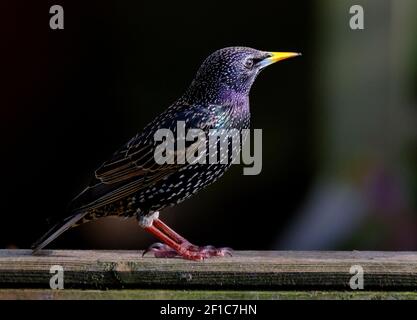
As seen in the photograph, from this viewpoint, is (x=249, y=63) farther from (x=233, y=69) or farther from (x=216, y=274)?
(x=216, y=274)

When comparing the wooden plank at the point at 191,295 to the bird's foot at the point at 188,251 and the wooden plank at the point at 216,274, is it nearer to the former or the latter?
the wooden plank at the point at 216,274

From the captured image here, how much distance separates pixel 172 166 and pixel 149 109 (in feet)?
2.71

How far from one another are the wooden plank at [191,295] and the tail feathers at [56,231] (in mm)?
242

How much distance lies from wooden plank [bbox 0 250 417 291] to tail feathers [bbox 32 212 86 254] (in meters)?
0.18

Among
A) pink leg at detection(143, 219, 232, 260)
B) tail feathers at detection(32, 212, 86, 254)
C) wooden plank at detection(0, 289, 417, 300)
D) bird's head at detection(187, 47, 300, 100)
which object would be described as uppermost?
bird's head at detection(187, 47, 300, 100)

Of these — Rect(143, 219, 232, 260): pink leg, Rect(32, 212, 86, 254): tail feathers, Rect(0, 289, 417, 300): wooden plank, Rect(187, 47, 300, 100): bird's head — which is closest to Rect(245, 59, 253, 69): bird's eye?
Rect(187, 47, 300, 100): bird's head

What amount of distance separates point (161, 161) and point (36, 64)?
991mm

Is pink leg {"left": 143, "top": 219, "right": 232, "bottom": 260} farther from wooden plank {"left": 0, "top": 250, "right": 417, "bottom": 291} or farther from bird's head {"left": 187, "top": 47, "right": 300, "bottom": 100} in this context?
bird's head {"left": 187, "top": 47, "right": 300, "bottom": 100}

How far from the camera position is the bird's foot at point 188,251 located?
8.66ft

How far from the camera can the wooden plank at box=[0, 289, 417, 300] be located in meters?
2.41

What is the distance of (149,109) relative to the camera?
3658 mm

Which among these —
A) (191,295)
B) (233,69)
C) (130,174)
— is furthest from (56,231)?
(233,69)

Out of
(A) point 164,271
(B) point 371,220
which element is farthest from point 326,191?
(A) point 164,271
